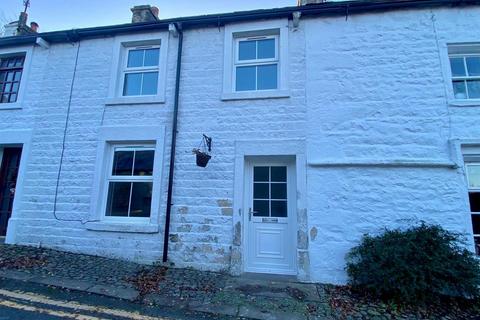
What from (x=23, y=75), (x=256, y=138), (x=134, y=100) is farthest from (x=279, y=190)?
(x=23, y=75)

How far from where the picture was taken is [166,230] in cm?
609

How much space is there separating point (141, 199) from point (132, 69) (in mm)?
3543

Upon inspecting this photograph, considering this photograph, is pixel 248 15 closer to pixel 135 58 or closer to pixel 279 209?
pixel 135 58

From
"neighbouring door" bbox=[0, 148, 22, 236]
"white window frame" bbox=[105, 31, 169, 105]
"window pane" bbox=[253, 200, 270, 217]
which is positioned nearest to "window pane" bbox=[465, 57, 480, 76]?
"window pane" bbox=[253, 200, 270, 217]

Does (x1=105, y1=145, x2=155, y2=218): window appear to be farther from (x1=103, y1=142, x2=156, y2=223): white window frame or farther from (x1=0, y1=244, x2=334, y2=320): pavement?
(x1=0, y1=244, x2=334, y2=320): pavement

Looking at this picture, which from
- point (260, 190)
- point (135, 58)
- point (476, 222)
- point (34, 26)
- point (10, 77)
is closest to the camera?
point (476, 222)

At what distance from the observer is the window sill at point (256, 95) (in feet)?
20.5

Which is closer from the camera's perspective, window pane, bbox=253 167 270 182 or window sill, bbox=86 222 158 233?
window sill, bbox=86 222 158 233

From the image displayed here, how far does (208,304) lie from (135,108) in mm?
4945

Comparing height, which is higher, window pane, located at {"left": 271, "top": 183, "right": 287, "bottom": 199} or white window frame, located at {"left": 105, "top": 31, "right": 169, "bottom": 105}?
white window frame, located at {"left": 105, "top": 31, "right": 169, "bottom": 105}

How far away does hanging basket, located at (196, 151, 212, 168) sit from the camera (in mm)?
5645

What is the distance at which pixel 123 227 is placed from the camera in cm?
625

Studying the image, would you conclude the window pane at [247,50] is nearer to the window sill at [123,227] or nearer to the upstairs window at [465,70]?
the upstairs window at [465,70]

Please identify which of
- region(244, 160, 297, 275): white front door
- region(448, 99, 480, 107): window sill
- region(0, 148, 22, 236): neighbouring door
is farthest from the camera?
region(0, 148, 22, 236): neighbouring door
